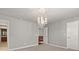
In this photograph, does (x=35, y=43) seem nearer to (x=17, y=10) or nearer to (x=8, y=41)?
(x=8, y=41)

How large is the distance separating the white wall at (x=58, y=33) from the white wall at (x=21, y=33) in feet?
1.06

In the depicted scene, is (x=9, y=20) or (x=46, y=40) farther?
(x=46, y=40)

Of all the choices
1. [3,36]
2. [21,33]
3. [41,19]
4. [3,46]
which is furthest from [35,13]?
[3,46]

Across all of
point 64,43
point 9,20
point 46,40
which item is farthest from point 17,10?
point 64,43

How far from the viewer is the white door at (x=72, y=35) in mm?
1545

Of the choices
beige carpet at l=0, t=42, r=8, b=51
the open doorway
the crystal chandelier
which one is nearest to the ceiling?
the crystal chandelier

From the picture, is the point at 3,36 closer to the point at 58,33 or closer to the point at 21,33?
the point at 21,33

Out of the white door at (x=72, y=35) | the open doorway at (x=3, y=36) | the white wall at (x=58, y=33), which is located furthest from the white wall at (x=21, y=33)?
the white door at (x=72, y=35)

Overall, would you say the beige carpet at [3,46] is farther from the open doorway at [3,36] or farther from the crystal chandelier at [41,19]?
the crystal chandelier at [41,19]

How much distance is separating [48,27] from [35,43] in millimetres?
401

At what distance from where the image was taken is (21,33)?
5.29 ft

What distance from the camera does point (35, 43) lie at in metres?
1.66

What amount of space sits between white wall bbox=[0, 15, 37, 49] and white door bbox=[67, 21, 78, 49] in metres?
0.63
